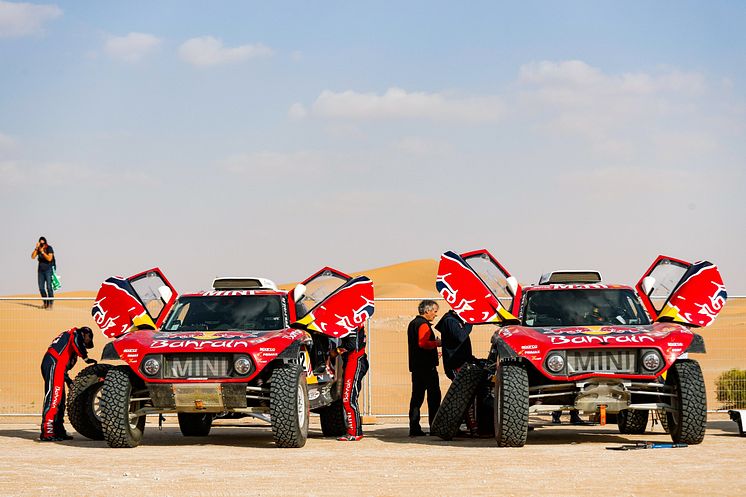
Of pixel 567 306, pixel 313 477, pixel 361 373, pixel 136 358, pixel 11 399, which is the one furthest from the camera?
pixel 11 399

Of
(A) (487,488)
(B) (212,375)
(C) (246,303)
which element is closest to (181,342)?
(B) (212,375)

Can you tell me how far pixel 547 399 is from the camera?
47.3ft

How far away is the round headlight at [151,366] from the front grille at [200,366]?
12 cm

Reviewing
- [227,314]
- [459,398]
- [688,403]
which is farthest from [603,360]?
[227,314]

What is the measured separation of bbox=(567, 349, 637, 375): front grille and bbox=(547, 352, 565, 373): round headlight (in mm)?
109

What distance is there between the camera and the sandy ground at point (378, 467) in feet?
33.7

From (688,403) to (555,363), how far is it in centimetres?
155

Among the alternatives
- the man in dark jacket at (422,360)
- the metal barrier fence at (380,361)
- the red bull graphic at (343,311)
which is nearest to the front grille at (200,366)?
the red bull graphic at (343,311)

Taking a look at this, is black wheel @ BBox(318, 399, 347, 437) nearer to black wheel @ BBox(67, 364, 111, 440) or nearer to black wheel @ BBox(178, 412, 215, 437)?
black wheel @ BBox(178, 412, 215, 437)

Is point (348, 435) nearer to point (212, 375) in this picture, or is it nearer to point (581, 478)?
point (212, 375)

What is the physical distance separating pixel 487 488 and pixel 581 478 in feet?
3.47

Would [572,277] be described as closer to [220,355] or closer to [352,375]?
→ [352,375]

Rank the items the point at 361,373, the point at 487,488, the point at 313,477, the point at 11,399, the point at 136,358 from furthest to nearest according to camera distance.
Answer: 1. the point at 11,399
2. the point at 361,373
3. the point at 136,358
4. the point at 313,477
5. the point at 487,488

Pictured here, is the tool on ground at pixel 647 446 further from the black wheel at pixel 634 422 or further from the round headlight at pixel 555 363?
the black wheel at pixel 634 422
